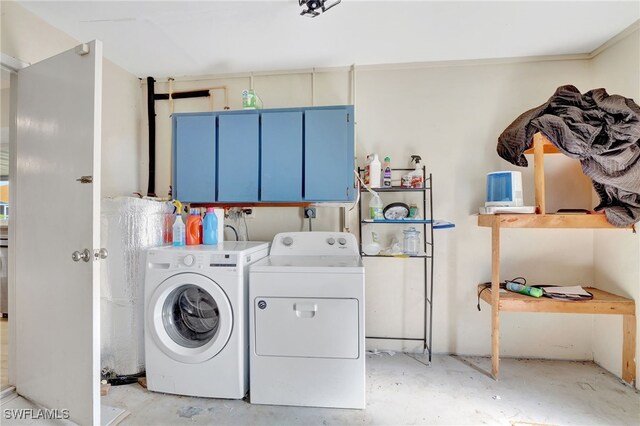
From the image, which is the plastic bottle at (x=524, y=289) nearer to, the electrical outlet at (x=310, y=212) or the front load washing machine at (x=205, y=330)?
the electrical outlet at (x=310, y=212)

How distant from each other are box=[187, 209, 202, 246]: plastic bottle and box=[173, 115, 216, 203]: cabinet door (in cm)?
14

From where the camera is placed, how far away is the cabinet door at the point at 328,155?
199cm

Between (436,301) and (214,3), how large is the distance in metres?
2.63

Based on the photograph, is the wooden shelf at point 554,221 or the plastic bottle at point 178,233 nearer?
the wooden shelf at point 554,221

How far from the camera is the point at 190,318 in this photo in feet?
6.00

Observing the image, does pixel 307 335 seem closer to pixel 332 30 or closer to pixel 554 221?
pixel 554 221

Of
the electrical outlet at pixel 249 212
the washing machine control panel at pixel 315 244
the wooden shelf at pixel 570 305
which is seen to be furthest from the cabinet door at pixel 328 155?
the wooden shelf at pixel 570 305

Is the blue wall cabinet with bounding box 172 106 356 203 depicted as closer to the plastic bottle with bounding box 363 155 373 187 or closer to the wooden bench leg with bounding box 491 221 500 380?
the plastic bottle with bounding box 363 155 373 187

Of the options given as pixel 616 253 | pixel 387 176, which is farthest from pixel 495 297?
pixel 387 176

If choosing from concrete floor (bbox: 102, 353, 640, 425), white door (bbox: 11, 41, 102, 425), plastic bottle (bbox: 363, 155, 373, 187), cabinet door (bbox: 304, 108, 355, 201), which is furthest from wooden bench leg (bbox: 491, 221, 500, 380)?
white door (bbox: 11, 41, 102, 425)

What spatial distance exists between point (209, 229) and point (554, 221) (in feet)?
7.61

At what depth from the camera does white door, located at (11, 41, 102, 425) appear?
132 cm

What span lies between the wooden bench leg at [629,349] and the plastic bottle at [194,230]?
9.68 ft

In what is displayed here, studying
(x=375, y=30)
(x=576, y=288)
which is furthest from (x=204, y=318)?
(x=576, y=288)
